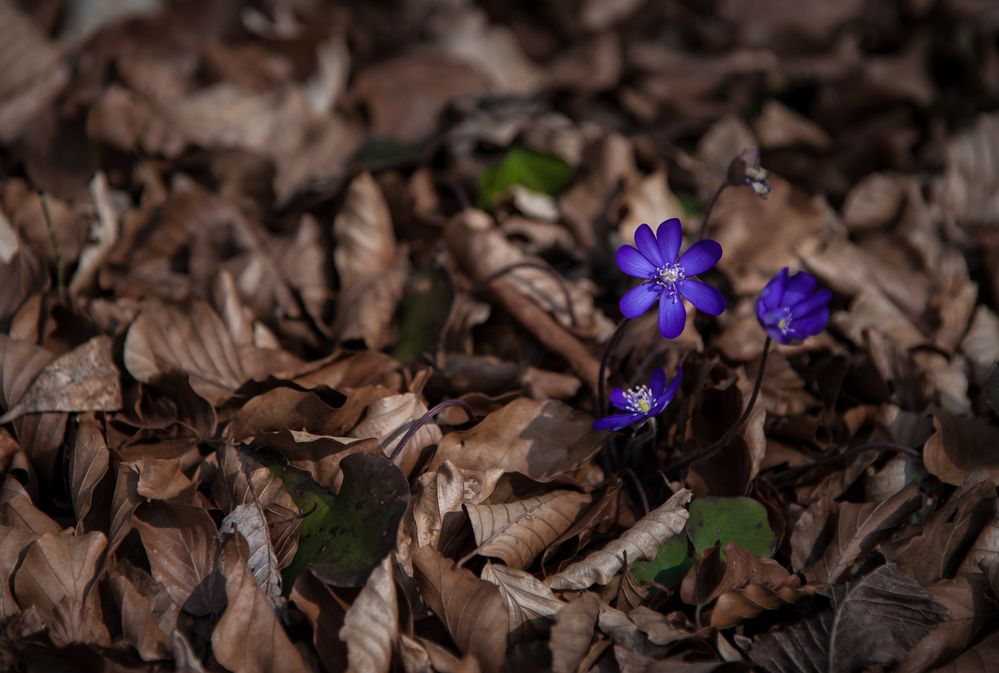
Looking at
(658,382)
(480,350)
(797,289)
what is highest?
(797,289)

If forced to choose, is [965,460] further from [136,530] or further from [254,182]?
[254,182]

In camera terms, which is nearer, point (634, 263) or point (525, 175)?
point (634, 263)

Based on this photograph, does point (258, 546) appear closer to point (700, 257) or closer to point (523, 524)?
point (523, 524)

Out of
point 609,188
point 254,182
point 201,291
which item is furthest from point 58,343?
point 609,188

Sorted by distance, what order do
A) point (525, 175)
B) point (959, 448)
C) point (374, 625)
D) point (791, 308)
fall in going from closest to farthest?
1. point (374, 625)
2. point (791, 308)
3. point (959, 448)
4. point (525, 175)

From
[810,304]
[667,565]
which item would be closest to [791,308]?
[810,304]

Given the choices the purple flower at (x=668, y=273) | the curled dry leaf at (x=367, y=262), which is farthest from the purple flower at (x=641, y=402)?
the curled dry leaf at (x=367, y=262)

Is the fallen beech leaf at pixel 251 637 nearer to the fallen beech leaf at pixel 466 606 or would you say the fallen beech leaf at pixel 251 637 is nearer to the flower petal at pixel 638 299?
the fallen beech leaf at pixel 466 606
